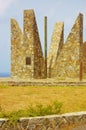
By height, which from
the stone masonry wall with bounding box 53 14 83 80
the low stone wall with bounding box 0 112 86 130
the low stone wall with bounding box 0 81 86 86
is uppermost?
the stone masonry wall with bounding box 53 14 83 80

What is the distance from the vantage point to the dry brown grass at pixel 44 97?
15.8 m

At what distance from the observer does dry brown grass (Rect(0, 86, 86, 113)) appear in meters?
15.8

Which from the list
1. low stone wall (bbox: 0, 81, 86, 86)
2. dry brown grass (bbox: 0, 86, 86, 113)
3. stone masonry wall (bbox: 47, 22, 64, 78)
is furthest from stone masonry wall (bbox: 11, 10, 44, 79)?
dry brown grass (bbox: 0, 86, 86, 113)

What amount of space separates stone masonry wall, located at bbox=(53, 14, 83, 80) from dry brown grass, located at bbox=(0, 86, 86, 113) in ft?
20.6

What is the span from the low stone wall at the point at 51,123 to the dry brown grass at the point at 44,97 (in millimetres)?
1686

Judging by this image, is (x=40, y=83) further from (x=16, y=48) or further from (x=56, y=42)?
(x=56, y=42)

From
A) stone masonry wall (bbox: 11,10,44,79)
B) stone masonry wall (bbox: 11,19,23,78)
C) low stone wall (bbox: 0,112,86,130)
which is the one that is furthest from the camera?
stone masonry wall (bbox: 11,19,23,78)

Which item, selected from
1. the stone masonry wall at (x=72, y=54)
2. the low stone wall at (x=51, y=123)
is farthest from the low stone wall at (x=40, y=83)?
the low stone wall at (x=51, y=123)

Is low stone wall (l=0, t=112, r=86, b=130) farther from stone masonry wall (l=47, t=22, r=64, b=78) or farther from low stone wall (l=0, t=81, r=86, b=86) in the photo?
stone masonry wall (l=47, t=22, r=64, b=78)

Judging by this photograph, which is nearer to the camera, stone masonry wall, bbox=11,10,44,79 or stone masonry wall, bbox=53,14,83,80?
stone masonry wall, bbox=11,10,44,79

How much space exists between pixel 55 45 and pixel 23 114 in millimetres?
19508

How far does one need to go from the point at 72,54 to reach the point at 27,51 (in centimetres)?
347

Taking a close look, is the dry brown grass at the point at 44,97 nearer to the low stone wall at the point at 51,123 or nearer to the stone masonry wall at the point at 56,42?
the low stone wall at the point at 51,123

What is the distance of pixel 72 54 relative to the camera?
2945 centimetres
